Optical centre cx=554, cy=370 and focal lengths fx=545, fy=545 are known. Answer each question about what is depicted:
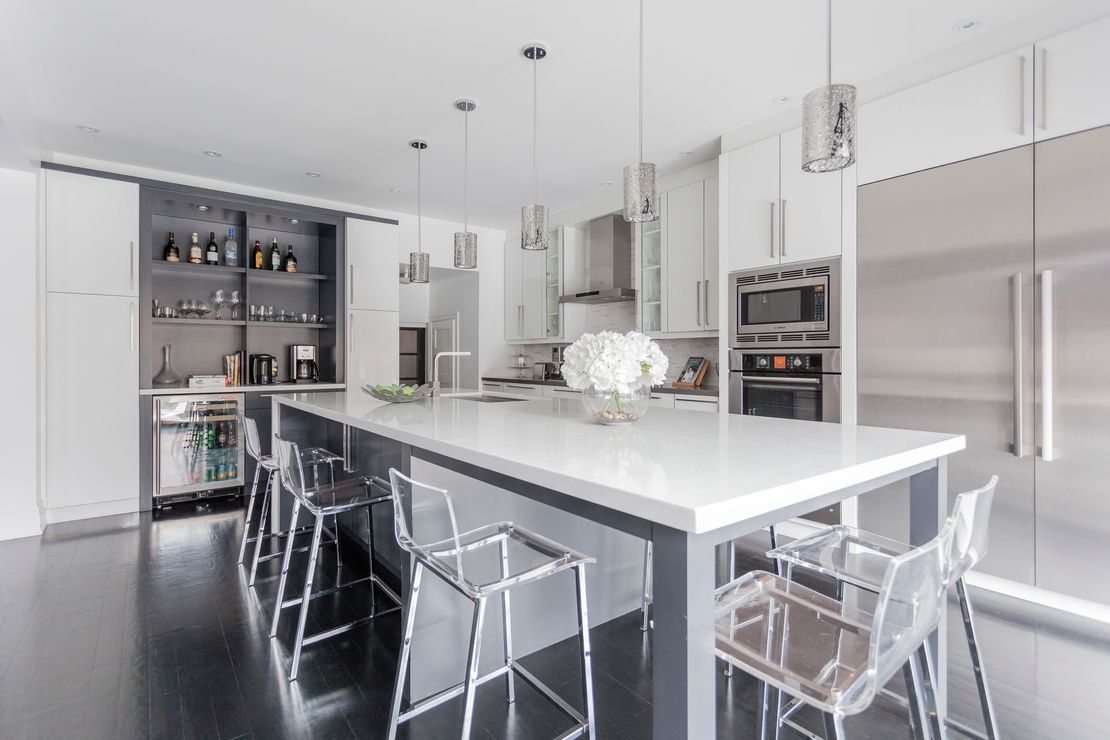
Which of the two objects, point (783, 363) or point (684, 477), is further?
point (783, 363)

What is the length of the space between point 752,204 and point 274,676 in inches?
137

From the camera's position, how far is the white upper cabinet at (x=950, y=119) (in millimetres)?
2412

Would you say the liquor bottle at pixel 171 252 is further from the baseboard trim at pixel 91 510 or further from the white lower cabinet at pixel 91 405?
the baseboard trim at pixel 91 510

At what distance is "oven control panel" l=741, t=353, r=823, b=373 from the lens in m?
3.24

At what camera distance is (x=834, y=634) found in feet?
3.77

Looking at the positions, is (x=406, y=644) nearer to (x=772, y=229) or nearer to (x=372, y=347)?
(x=772, y=229)

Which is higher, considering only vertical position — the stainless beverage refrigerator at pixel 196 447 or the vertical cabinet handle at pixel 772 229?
the vertical cabinet handle at pixel 772 229

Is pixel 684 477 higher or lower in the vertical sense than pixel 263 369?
lower

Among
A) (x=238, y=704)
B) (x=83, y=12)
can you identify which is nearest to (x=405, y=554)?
(x=238, y=704)

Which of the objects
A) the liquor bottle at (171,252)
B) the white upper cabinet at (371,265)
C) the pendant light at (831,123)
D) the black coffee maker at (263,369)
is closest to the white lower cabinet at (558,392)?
the white upper cabinet at (371,265)

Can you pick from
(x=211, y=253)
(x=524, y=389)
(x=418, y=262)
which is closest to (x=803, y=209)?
(x=418, y=262)

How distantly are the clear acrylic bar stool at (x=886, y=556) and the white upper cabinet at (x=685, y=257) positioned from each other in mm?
2726

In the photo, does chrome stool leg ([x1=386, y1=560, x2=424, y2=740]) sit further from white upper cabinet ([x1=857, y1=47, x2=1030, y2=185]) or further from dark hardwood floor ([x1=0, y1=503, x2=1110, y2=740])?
white upper cabinet ([x1=857, y1=47, x2=1030, y2=185])

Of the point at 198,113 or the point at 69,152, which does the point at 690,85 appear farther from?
the point at 69,152
